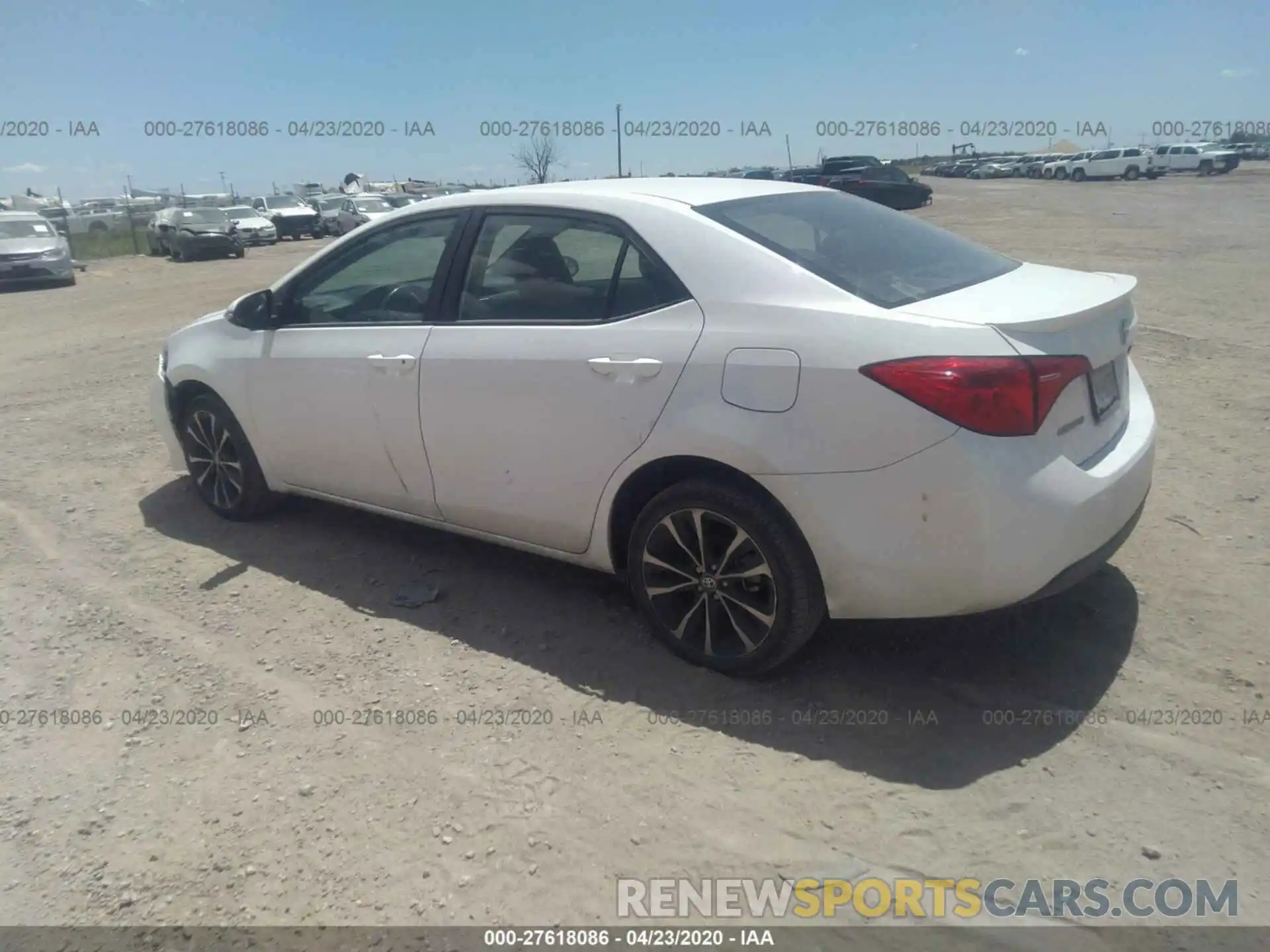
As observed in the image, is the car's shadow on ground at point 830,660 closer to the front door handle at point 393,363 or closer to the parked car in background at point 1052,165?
the front door handle at point 393,363

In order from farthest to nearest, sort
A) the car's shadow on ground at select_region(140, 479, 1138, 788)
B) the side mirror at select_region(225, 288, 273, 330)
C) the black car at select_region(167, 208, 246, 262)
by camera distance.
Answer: the black car at select_region(167, 208, 246, 262)
the side mirror at select_region(225, 288, 273, 330)
the car's shadow on ground at select_region(140, 479, 1138, 788)

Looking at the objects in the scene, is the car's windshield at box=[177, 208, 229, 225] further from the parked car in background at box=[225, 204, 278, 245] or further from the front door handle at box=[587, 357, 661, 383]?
the front door handle at box=[587, 357, 661, 383]

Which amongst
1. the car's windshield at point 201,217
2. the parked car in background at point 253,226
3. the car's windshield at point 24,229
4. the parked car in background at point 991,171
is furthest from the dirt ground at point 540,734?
the parked car in background at point 991,171

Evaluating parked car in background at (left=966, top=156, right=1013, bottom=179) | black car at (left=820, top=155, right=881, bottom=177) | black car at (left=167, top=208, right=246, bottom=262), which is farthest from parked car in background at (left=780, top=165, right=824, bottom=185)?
parked car in background at (left=966, top=156, right=1013, bottom=179)

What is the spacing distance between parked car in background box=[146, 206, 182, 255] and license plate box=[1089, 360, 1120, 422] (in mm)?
29477

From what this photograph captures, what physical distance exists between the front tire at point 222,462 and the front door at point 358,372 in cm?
24

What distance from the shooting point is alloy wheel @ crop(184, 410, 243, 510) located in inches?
193

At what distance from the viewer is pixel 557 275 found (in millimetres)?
3729

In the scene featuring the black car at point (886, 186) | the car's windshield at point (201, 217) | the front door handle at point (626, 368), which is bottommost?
the front door handle at point (626, 368)

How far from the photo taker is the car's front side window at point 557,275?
3439mm

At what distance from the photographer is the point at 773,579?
315 centimetres

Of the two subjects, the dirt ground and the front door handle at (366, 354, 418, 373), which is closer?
the dirt ground

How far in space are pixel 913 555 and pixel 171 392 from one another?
4087mm

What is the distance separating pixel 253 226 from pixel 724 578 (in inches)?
1289
